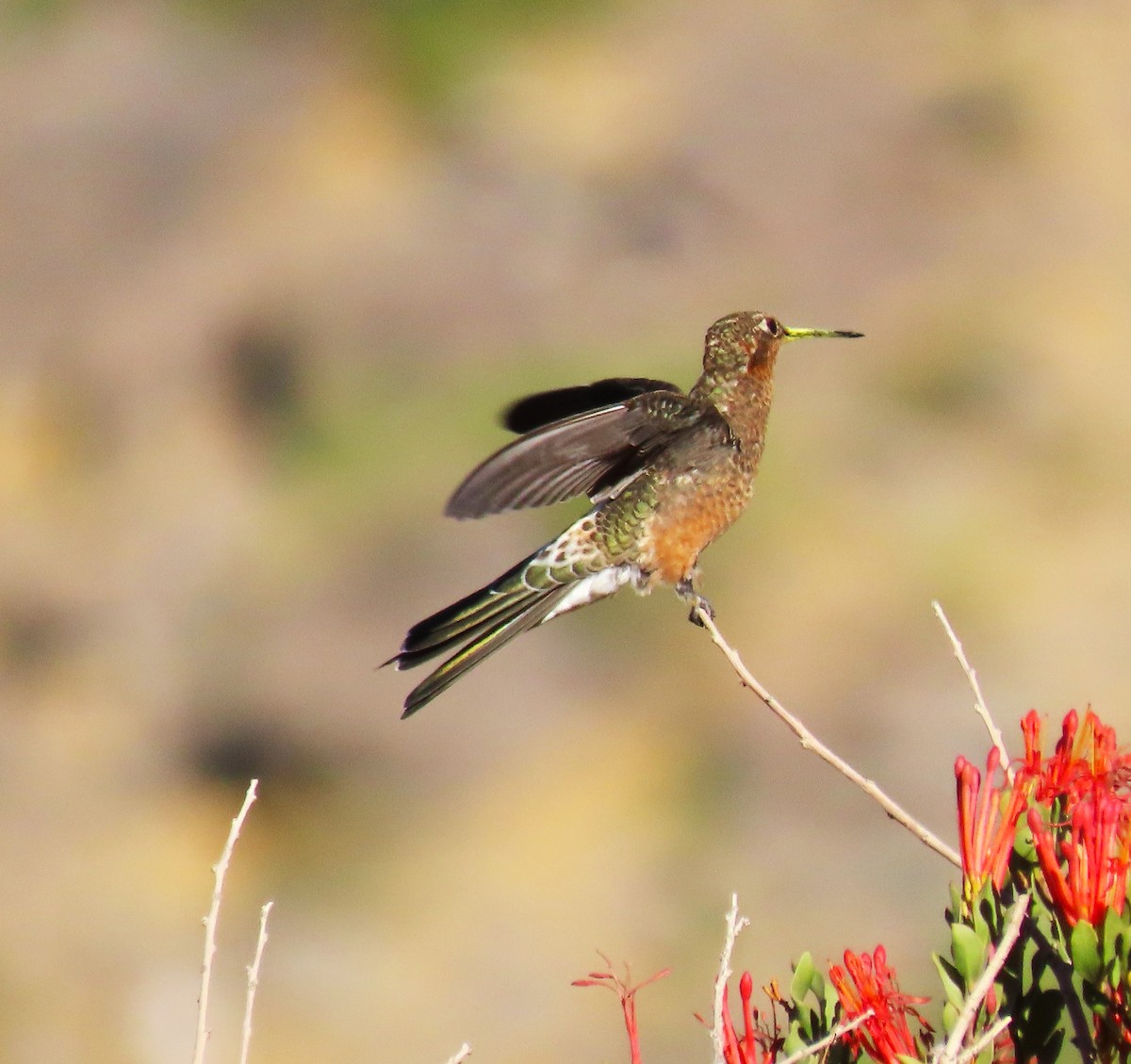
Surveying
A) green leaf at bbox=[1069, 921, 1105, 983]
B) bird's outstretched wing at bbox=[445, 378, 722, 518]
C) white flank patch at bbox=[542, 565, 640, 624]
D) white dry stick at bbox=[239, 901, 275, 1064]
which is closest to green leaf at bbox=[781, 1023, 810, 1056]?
green leaf at bbox=[1069, 921, 1105, 983]

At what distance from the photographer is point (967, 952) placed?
1.43 metres

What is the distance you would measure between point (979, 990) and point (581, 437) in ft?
5.92

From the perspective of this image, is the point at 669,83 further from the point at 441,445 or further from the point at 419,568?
the point at 419,568

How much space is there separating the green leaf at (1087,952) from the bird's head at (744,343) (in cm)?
218

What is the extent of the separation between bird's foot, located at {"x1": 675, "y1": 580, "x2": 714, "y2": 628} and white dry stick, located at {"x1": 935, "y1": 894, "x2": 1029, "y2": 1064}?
1.57m

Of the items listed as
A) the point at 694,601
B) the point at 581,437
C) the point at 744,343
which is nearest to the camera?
the point at 581,437

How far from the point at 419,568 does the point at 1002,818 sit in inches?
276

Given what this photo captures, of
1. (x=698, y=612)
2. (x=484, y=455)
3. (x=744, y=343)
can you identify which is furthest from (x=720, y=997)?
(x=484, y=455)

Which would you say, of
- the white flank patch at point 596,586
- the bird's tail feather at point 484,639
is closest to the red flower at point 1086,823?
the bird's tail feather at point 484,639

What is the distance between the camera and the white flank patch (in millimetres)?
3457

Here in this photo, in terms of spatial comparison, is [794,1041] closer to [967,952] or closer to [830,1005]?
[830,1005]

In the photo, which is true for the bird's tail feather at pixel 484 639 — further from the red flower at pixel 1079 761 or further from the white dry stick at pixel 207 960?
the red flower at pixel 1079 761

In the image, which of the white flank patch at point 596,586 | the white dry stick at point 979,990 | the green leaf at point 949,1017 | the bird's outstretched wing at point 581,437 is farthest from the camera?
the white flank patch at point 596,586

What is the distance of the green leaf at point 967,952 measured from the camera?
1.42 m
